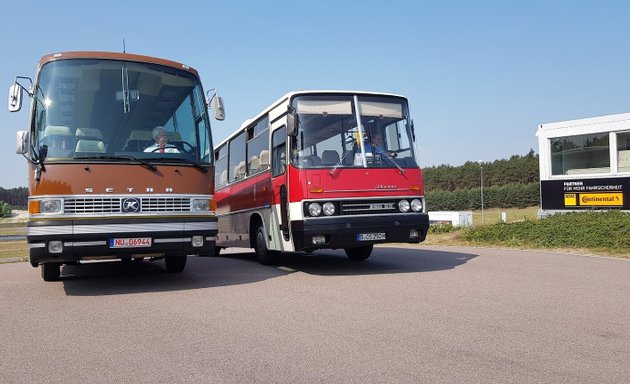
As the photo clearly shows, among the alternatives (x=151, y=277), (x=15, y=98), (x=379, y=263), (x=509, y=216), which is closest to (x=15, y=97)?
(x=15, y=98)

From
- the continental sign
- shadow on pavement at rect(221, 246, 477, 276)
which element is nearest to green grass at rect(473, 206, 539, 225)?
the continental sign

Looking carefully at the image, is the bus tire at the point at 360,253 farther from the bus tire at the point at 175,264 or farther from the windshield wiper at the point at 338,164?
the bus tire at the point at 175,264

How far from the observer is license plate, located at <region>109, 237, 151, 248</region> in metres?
7.83

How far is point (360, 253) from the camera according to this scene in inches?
480

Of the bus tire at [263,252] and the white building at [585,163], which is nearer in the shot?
the bus tire at [263,252]

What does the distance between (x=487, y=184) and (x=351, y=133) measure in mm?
73938

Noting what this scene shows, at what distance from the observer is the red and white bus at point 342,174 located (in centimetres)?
938

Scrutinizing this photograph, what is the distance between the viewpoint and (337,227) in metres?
9.31

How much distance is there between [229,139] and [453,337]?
10568 millimetres

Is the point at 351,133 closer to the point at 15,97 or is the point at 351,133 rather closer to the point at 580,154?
the point at 15,97

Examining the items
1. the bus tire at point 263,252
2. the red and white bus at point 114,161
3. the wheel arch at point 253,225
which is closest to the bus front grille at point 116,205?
the red and white bus at point 114,161

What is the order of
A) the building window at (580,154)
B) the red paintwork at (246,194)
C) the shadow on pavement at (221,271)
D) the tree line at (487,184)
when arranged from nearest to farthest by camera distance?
the shadow on pavement at (221,271), the red paintwork at (246,194), the building window at (580,154), the tree line at (487,184)

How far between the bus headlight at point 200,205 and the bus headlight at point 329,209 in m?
1.98

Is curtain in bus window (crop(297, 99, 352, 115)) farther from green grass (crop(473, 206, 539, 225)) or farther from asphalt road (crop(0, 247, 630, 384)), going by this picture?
green grass (crop(473, 206, 539, 225))
